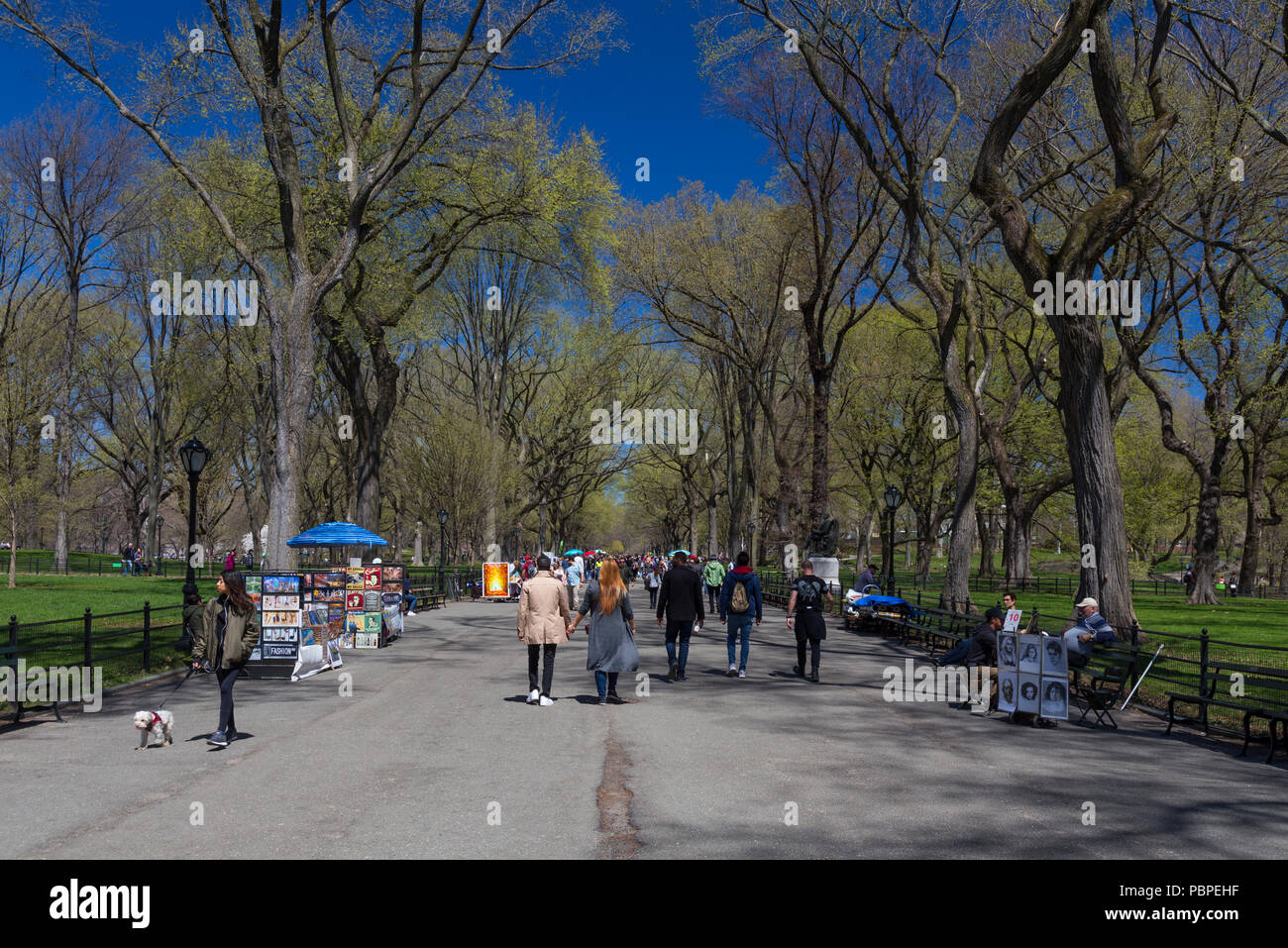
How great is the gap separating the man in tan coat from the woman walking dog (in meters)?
3.39

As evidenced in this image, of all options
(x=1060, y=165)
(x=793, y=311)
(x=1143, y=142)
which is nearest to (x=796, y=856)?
(x=1143, y=142)

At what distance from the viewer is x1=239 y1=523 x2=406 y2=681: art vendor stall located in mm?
15852

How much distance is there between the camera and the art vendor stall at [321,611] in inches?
624

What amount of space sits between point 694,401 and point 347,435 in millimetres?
26120

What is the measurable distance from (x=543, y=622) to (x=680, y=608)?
119 inches

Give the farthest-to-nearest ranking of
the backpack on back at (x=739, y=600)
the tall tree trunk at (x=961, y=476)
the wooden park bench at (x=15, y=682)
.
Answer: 1. the tall tree trunk at (x=961, y=476)
2. the backpack on back at (x=739, y=600)
3. the wooden park bench at (x=15, y=682)

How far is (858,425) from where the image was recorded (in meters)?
46.3

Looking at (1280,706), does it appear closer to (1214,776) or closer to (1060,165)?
(1214,776)

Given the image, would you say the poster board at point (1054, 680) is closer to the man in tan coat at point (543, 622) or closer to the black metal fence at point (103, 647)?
the man in tan coat at point (543, 622)

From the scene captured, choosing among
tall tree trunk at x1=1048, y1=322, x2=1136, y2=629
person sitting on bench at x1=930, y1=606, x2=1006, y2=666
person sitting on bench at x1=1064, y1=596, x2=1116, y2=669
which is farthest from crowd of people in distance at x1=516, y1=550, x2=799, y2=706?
tall tree trunk at x1=1048, y1=322, x2=1136, y2=629

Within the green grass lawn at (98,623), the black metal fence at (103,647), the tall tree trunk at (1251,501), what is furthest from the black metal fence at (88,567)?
the tall tree trunk at (1251,501)

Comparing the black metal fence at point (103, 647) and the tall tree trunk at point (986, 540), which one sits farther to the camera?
the tall tree trunk at point (986, 540)

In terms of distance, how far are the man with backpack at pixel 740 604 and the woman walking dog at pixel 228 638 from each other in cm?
739

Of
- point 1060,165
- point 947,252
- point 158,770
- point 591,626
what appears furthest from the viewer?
point 947,252
